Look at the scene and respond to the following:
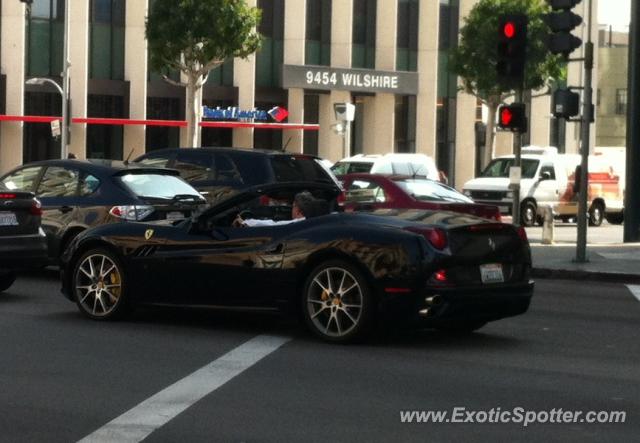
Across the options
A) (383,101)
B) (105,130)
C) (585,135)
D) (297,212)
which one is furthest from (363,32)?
(297,212)

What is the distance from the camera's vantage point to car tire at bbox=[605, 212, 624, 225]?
44219 millimetres

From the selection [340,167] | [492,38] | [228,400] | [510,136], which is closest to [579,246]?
[228,400]

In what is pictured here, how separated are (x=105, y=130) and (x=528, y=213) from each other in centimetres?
1978

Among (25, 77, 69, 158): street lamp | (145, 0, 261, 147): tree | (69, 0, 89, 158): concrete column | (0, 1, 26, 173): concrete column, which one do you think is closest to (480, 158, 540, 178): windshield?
(145, 0, 261, 147): tree

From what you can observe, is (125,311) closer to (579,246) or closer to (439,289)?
(439,289)

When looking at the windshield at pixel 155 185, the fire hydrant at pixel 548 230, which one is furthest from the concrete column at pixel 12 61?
the windshield at pixel 155 185

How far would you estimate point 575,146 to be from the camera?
7350cm

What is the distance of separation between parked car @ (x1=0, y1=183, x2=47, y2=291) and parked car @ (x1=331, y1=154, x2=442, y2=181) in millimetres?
21105

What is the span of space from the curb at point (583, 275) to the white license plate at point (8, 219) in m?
8.18

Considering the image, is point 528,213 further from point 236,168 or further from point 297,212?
point 297,212

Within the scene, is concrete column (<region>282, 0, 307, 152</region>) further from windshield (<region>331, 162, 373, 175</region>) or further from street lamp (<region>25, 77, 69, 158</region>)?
windshield (<region>331, 162, 373, 175</region>)

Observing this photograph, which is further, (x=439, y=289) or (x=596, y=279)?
(x=596, y=279)

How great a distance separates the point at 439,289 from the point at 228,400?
292 centimetres

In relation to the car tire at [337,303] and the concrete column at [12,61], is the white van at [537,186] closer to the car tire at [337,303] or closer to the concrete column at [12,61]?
the concrete column at [12,61]
